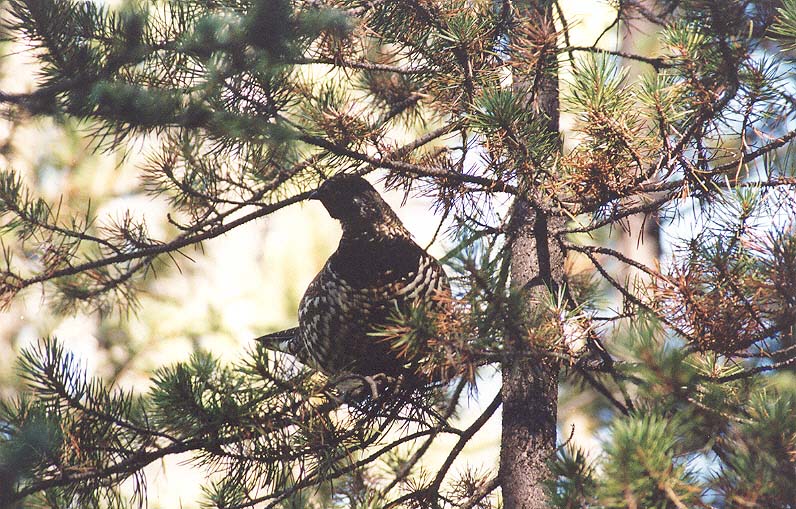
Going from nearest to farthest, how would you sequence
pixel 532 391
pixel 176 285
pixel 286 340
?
pixel 532 391
pixel 286 340
pixel 176 285

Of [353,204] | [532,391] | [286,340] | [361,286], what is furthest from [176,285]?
[532,391]

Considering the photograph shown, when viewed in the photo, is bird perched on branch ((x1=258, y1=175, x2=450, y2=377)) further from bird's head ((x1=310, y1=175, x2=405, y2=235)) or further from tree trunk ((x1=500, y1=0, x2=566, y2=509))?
tree trunk ((x1=500, y1=0, x2=566, y2=509))

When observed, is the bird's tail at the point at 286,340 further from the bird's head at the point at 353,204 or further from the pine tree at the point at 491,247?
the pine tree at the point at 491,247

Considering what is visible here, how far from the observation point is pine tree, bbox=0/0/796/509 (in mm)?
1837

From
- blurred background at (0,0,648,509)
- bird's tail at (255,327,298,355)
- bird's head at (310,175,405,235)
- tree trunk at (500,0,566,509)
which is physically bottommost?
tree trunk at (500,0,566,509)

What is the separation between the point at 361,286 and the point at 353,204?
361 mm

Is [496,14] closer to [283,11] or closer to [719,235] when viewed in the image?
[283,11]

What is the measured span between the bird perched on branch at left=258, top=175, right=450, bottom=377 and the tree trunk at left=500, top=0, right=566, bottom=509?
31 centimetres

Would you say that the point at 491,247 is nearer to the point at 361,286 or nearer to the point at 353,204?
the point at 361,286

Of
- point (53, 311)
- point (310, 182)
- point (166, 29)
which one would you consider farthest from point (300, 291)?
point (166, 29)

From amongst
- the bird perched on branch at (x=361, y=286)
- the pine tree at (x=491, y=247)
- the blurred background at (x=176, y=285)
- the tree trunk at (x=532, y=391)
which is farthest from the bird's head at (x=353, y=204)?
the blurred background at (x=176, y=285)

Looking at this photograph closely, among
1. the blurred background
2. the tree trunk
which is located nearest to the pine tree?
the tree trunk

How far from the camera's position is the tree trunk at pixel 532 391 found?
251 cm

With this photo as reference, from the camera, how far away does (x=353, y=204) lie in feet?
9.96
